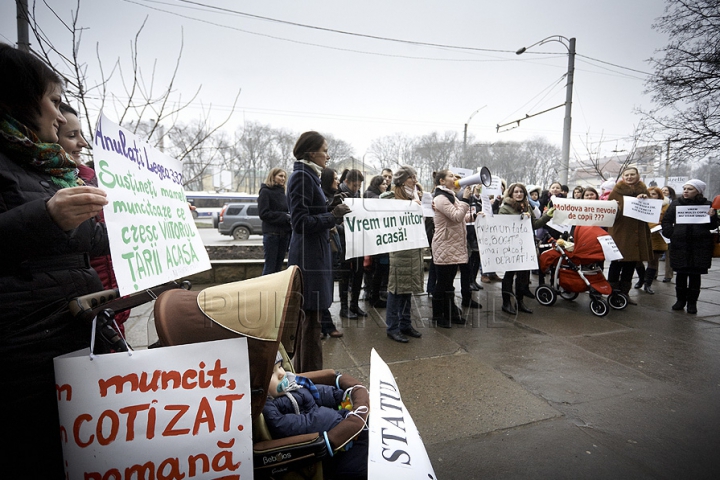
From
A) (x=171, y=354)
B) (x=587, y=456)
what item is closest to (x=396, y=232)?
(x=587, y=456)

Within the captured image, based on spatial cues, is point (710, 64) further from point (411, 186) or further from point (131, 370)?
point (131, 370)

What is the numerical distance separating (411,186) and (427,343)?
73.6 inches

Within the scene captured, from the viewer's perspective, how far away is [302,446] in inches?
58.5

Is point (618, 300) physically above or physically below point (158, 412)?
below

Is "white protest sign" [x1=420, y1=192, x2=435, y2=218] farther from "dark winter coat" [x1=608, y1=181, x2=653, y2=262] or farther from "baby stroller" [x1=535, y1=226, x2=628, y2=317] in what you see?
"dark winter coat" [x1=608, y1=181, x2=653, y2=262]

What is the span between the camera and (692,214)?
541 cm

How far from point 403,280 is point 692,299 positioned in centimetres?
460

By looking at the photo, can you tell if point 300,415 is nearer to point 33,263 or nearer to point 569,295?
point 33,263

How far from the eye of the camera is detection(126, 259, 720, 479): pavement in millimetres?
2236

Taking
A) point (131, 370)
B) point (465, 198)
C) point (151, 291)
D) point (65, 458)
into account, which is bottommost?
point (65, 458)

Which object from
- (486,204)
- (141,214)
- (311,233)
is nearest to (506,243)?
(486,204)

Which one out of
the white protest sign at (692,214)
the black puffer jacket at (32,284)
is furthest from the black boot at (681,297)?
the black puffer jacket at (32,284)

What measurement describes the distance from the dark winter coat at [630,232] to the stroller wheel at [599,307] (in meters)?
0.86

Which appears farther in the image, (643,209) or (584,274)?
(643,209)
